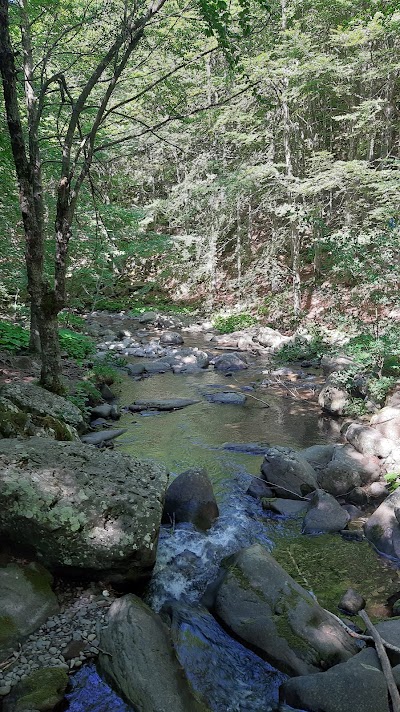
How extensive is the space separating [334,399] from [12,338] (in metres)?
6.67

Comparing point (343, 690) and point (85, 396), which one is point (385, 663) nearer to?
point (343, 690)

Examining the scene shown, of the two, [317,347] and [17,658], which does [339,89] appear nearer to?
[317,347]

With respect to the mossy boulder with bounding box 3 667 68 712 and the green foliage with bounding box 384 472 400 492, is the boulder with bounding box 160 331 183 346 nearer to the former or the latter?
the green foliage with bounding box 384 472 400 492

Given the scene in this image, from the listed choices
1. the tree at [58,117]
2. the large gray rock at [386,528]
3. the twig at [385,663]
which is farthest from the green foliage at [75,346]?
the twig at [385,663]

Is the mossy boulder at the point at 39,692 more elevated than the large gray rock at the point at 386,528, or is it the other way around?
the mossy boulder at the point at 39,692

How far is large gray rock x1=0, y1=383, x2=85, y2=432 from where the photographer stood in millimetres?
5492

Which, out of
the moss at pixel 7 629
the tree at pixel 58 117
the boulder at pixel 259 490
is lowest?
the boulder at pixel 259 490

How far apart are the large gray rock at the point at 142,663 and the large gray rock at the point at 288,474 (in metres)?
2.81

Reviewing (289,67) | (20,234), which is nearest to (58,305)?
(20,234)

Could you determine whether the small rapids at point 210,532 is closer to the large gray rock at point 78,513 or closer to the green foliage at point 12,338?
the large gray rock at point 78,513

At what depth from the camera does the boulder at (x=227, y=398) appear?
9.45m

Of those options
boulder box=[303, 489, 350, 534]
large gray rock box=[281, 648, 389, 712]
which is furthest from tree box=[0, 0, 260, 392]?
large gray rock box=[281, 648, 389, 712]

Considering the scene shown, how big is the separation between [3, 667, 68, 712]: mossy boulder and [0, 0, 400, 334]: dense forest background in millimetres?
5123

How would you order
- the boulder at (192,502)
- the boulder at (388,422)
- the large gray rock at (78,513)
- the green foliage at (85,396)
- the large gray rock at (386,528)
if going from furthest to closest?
the green foliage at (85,396)
the boulder at (388,422)
the boulder at (192,502)
the large gray rock at (386,528)
the large gray rock at (78,513)
